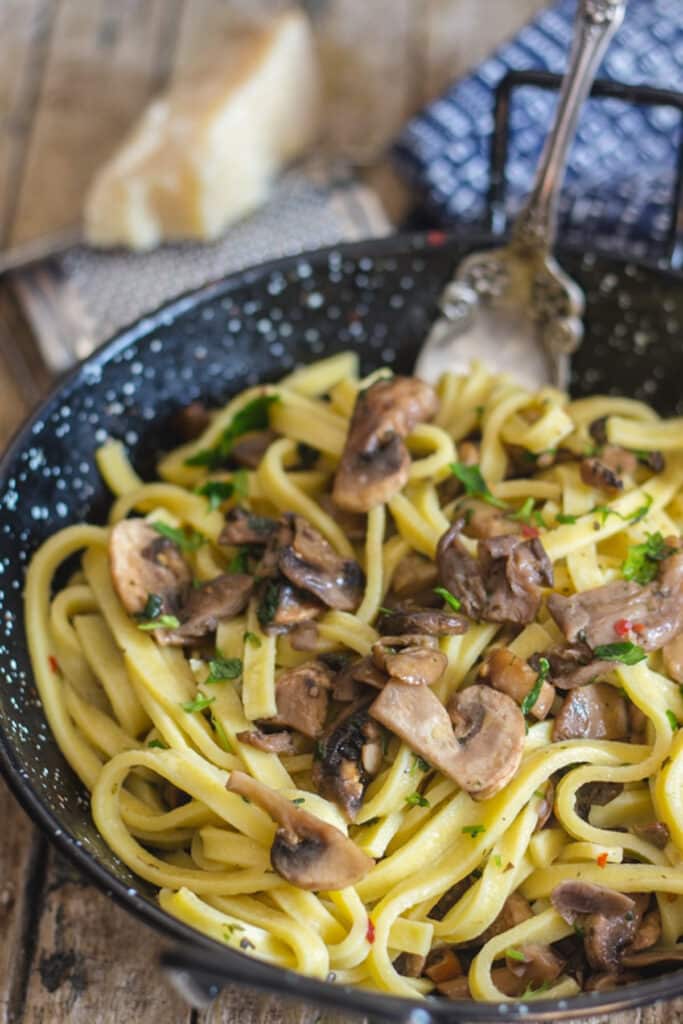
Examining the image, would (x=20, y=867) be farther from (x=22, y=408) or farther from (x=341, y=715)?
(x=22, y=408)

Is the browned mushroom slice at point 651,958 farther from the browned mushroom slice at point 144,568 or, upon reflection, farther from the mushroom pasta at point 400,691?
the browned mushroom slice at point 144,568

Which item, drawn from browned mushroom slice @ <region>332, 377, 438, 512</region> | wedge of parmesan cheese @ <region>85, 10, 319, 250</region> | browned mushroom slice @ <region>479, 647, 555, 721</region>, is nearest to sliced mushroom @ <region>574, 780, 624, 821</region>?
browned mushroom slice @ <region>479, 647, 555, 721</region>

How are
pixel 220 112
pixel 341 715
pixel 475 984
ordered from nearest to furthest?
pixel 475 984 → pixel 341 715 → pixel 220 112

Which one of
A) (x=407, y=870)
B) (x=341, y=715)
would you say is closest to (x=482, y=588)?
(x=341, y=715)

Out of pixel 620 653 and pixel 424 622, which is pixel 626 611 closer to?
pixel 620 653

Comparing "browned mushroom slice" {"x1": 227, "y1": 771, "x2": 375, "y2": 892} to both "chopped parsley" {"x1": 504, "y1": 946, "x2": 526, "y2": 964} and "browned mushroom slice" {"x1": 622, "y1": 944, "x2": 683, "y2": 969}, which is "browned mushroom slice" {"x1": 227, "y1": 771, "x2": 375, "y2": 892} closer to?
"chopped parsley" {"x1": 504, "y1": 946, "x2": 526, "y2": 964}

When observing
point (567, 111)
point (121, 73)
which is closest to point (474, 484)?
point (567, 111)

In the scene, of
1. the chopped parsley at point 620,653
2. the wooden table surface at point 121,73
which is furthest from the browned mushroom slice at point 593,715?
the wooden table surface at point 121,73
